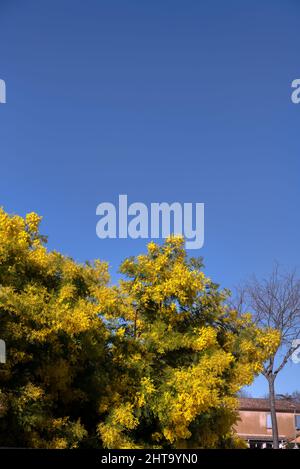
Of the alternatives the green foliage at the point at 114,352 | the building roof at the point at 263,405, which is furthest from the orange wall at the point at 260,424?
the green foliage at the point at 114,352

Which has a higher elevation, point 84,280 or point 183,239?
point 183,239

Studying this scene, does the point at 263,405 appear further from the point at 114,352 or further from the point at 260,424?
the point at 114,352

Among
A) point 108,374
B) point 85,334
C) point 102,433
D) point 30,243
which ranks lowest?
point 102,433

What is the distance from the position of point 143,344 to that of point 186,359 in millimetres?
1061

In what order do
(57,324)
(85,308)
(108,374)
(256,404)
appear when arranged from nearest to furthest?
(57,324), (85,308), (108,374), (256,404)

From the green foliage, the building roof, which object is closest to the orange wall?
the building roof

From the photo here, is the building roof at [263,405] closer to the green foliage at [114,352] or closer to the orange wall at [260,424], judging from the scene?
the orange wall at [260,424]

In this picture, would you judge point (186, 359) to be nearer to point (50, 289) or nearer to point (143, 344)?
point (143, 344)

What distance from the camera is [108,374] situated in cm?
1238

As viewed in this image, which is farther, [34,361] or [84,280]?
[84,280]

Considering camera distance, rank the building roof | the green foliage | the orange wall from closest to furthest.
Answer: the green foliage < the orange wall < the building roof

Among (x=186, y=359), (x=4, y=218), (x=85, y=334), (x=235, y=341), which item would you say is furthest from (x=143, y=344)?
(x=4, y=218)

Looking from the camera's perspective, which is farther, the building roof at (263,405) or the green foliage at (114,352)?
the building roof at (263,405)

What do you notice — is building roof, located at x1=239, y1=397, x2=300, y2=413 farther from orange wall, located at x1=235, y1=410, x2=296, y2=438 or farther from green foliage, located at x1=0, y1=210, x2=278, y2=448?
green foliage, located at x1=0, y1=210, x2=278, y2=448
